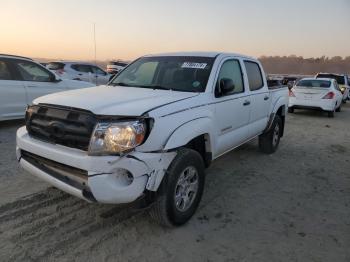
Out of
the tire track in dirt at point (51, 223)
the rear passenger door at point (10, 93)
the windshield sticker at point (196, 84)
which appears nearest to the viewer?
the tire track in dirt at point (51, 223)

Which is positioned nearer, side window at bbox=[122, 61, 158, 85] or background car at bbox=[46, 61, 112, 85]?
side window at bbox=[122, 61, 158, 85]

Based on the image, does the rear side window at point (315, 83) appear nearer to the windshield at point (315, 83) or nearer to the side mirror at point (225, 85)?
the windshield at point (315, 83)

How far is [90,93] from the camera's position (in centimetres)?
416

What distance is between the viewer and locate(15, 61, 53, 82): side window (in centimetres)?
845

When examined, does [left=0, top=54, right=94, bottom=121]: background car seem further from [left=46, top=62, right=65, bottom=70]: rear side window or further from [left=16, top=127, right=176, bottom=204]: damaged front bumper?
[left=46, top=62, right=65, bottom=70]: rear side window

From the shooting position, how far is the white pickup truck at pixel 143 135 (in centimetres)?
326

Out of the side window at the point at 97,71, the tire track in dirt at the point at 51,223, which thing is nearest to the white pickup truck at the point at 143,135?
the tire track in dirt at the point at 51,223

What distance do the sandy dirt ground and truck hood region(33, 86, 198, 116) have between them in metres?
1.25

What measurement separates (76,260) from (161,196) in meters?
0.95

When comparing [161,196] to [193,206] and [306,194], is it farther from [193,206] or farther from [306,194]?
[306,194]

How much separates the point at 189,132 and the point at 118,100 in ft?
2.64

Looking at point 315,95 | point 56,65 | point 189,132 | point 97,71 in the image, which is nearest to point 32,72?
point 189,132

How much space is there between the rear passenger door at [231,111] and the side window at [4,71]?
5414mm

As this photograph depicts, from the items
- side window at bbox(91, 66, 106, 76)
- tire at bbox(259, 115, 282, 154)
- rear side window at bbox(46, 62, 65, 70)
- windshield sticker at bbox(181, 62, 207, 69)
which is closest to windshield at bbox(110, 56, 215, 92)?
windshield sticker at bbox(181, 62, 207, 69)
